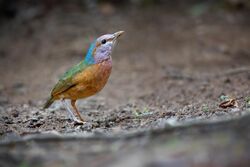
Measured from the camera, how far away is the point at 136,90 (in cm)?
982

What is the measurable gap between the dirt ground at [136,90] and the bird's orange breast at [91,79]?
0.47 meters

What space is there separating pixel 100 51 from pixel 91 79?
0.54 metres

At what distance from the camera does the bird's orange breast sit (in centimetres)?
697

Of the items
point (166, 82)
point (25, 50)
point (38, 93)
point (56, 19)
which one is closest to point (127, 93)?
point (166, 82)

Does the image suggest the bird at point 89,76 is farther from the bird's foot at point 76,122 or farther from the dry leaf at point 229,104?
the dry leaf at point 229,104

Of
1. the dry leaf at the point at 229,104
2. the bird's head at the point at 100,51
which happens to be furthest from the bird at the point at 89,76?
the dry leaf at the point at 229,104

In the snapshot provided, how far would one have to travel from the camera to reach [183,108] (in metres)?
7.16

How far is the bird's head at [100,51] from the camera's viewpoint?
7172 mm

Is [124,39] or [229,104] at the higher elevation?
[124,39]

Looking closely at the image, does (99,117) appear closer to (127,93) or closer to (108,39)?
(108,39)

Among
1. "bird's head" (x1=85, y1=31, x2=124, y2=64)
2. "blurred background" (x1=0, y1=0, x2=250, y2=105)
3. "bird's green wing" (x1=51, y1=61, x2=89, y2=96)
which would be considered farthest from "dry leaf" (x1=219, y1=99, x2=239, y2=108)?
"blurred background" (x1=0, y1=0, x2=250, y2=105)

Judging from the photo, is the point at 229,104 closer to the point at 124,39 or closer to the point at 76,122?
the point at 76,122

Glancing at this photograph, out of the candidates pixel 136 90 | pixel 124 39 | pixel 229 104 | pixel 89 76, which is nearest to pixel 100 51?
pixel 89 76

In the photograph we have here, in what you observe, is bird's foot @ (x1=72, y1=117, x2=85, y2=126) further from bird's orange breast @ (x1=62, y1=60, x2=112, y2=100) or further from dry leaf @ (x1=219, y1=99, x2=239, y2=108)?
dry leaf @ (x1=219, y1=99, x2=239, y2=108)
